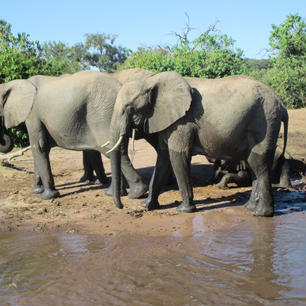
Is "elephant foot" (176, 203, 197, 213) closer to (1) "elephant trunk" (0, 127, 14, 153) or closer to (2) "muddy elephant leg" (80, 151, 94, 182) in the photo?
(2) "muddy elephant leg" (80, 151, 94, 182)

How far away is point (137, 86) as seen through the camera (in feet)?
21.9

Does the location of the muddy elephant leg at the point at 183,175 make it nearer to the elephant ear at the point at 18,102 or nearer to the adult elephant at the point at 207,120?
the adult elephant at the point at 207,120

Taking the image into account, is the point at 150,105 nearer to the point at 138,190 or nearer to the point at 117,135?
the point at 117,135

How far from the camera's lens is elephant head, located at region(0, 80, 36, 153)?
8.19 m

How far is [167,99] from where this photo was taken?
→ 6668 millimetres

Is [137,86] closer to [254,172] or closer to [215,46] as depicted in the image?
[254,172]

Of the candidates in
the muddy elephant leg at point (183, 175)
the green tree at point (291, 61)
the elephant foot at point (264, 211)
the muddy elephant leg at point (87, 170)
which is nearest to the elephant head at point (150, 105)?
the muddy elephant leg at point (183, 175)

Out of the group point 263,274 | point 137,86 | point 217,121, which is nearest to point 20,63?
point 137,86

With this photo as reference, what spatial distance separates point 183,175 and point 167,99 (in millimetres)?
1158

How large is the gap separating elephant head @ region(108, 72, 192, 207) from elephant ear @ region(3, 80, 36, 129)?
2.24 metres

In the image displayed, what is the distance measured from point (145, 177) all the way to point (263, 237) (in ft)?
12.9

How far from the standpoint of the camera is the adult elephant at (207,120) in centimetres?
646

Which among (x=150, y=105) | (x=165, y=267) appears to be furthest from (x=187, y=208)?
(x=165, y=267)

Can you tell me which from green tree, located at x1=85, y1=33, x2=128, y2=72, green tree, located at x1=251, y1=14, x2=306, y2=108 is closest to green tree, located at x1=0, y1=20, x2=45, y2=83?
green tree, located at x1=251, y1=14, x2=306, y2=108
